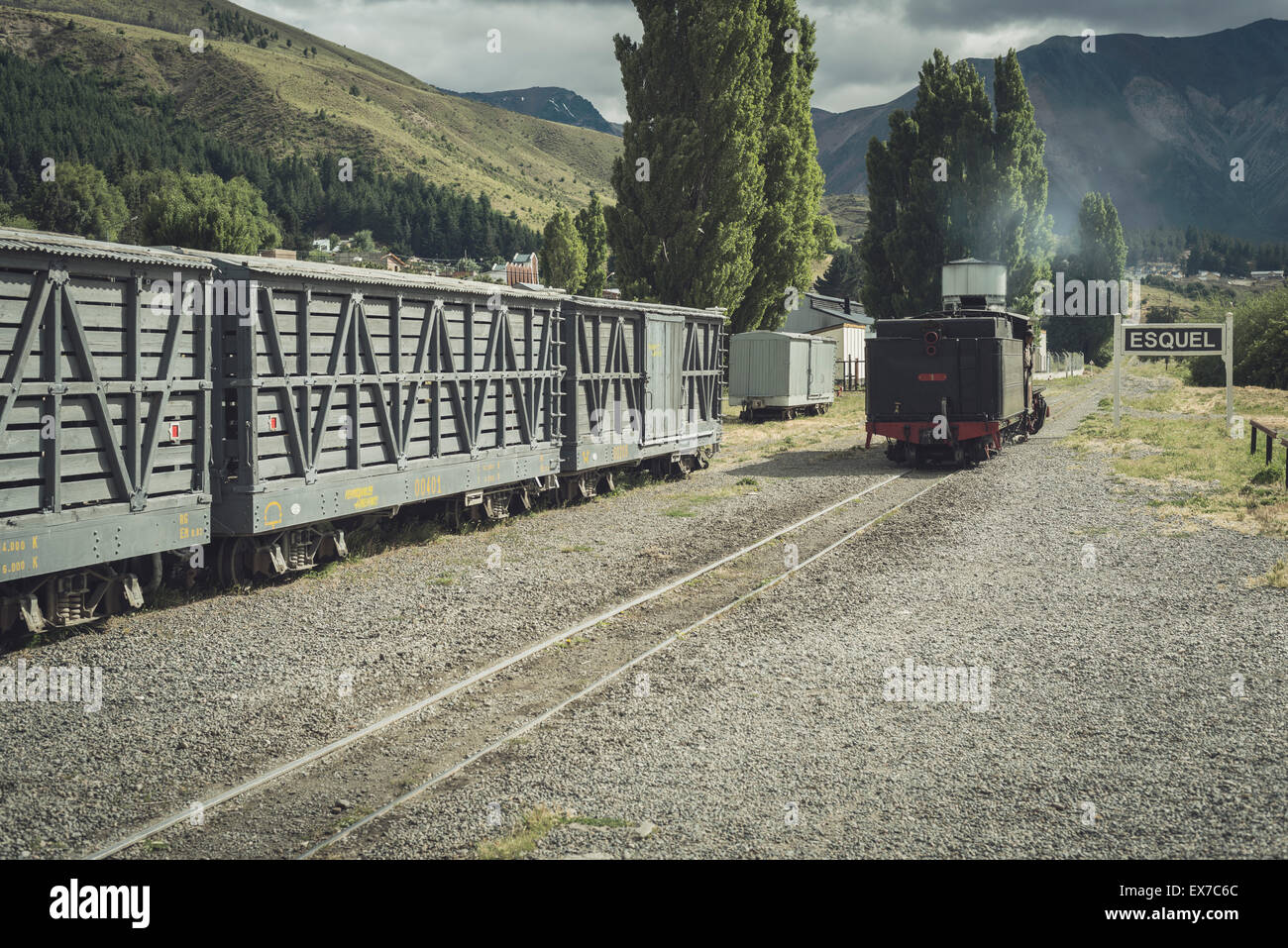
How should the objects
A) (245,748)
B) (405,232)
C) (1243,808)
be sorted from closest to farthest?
(1243,808)
(245,748)
(405,232)

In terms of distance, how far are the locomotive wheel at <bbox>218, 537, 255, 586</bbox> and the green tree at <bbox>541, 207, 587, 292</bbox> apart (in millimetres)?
76353

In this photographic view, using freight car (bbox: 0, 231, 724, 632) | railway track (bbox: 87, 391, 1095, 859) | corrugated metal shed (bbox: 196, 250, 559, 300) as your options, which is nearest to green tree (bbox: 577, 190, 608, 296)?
freight car (bbox: 0, 231, 724, 632)

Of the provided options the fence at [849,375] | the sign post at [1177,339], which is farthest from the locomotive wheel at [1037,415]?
the fence at [849,375]

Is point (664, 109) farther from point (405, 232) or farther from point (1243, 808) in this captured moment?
point (405, 232)

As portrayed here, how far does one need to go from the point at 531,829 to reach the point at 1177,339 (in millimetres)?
26575

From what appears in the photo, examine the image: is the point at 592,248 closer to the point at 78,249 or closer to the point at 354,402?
the point at 354,402

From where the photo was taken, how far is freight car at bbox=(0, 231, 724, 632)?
8.41 meters

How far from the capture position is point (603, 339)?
18266 millimetres

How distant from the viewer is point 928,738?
662cm

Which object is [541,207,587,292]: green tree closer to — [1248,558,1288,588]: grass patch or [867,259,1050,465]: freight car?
[867,259,1050,465]: freight car

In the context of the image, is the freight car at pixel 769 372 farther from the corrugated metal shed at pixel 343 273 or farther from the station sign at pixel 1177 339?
the corrugated metal shed at pixel 343 273

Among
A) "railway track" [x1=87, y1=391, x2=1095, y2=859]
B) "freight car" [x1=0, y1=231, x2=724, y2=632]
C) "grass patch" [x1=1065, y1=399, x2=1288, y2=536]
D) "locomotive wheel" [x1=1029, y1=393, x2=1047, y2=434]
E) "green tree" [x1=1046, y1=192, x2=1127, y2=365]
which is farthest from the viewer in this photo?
"green tree" [x1=1046, y1=192, x2=1127, y2=365]
